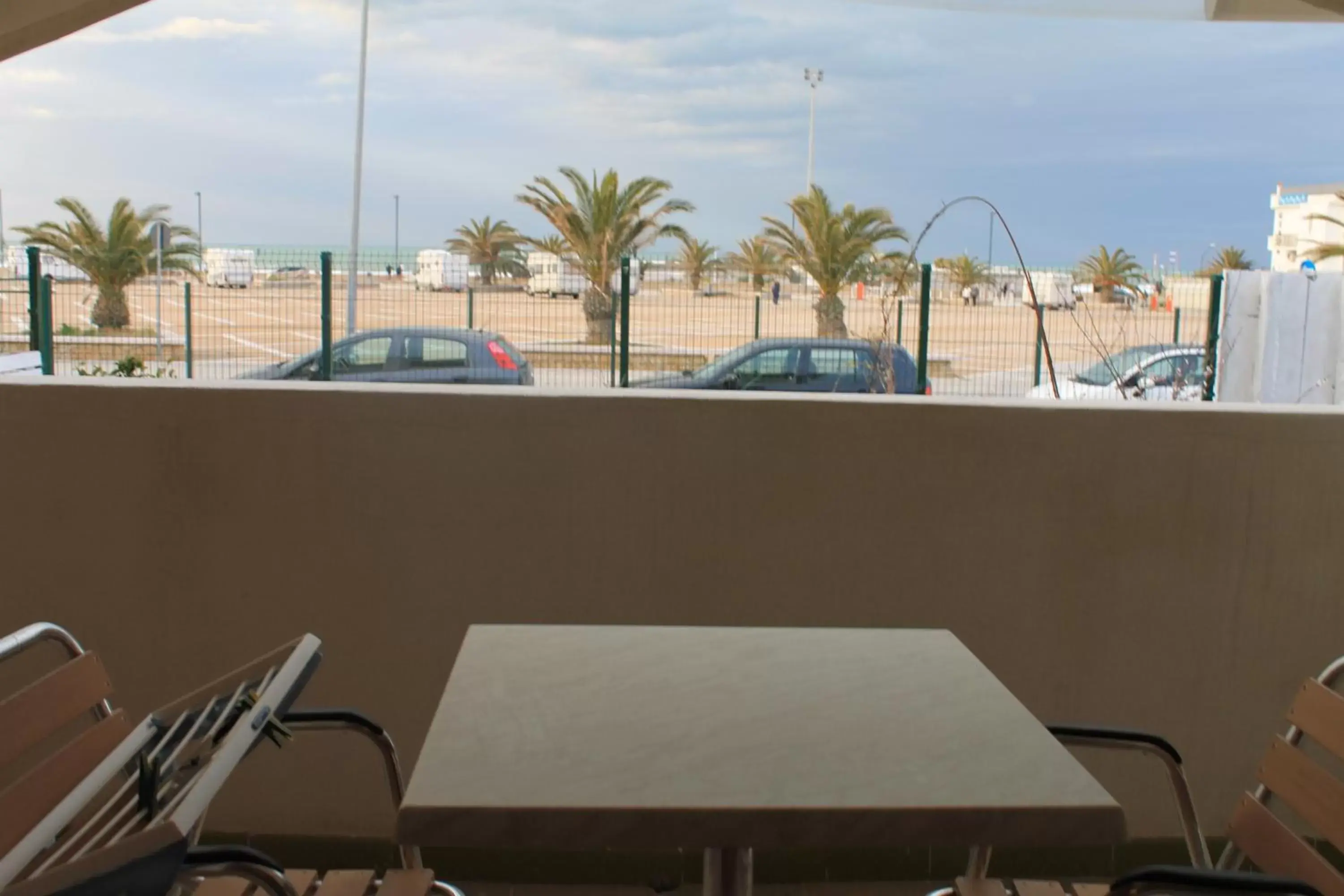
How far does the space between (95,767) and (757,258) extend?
10.6 metres

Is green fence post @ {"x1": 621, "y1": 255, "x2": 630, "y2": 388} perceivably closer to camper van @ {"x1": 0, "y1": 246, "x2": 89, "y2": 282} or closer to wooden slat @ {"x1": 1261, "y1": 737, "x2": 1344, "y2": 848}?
camper van @ {"x1": 0, "y1": 246, "x2": 89, "y2": 282}

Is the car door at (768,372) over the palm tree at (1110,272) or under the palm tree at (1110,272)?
under

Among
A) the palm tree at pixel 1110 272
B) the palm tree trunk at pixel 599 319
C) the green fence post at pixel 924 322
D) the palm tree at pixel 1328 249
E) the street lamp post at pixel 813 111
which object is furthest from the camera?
the street lamp post at pixel 813 111

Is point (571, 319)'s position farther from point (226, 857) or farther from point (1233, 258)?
point (1233, 258)

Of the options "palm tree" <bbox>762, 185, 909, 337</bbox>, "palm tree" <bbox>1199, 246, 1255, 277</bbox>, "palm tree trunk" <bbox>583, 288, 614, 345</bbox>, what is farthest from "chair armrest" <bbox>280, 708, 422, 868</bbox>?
"palm tree" <bbox>1199, 246, 1255, 277</bbox>

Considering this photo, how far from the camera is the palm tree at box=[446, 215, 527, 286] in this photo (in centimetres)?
749

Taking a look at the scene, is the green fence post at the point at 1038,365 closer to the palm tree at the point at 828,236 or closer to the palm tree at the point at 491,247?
the palm tree at the point at 491,247

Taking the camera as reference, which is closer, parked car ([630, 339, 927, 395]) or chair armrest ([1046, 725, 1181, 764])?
chair armrest ([1046, 725, 1181, 764])

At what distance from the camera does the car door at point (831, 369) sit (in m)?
7.07

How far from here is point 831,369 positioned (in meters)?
7.19

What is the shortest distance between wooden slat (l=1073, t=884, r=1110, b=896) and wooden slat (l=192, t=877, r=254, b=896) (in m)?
1.25

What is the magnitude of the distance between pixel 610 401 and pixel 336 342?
3925 mm

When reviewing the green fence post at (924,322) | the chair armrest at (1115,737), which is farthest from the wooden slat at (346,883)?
the green fence post at (924,322)

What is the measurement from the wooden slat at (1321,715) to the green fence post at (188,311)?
729cm
